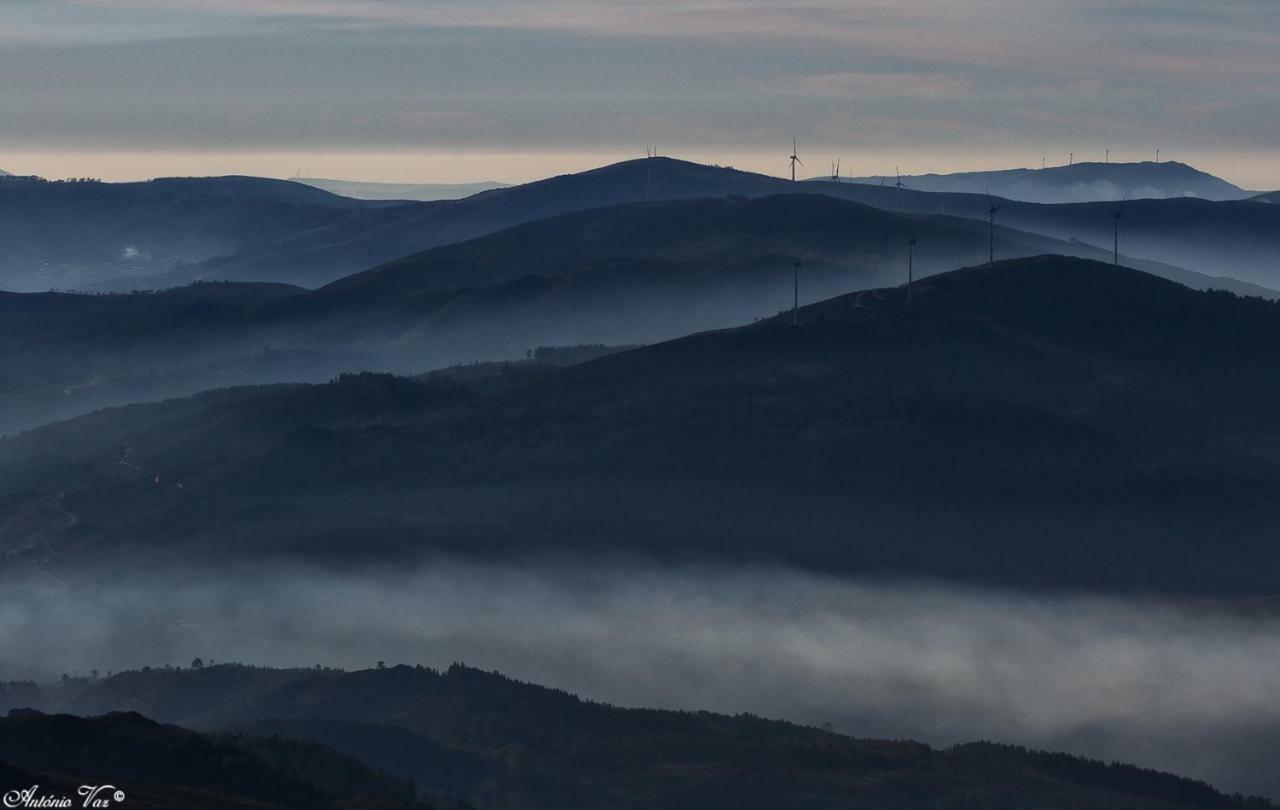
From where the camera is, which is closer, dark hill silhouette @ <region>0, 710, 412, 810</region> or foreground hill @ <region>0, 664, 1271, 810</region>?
dark hill silhouette @ <region>0, 710, 412, 810</region>


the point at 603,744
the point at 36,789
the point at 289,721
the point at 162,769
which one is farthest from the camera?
the point at 603,744

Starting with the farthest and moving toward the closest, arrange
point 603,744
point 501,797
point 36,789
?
point 603,744 < point 501,797 < point 36,789

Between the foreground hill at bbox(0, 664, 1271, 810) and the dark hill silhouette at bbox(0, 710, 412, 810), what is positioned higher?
the dark hill silhouette at bbox(0, 710, 412, 810)

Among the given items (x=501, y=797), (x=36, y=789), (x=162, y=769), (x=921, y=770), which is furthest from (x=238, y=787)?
(x=921, y=770)

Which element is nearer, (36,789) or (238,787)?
(36,789)

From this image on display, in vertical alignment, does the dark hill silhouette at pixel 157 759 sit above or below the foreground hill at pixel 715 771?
above

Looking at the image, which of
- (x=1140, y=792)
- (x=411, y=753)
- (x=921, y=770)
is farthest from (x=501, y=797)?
(x=1140, y=792)

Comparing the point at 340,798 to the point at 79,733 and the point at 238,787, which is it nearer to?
the point at 238,787

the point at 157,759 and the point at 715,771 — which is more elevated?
the point at 157,759

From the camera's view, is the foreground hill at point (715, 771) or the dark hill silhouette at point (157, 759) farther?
the foreground hill at point (715, 771)

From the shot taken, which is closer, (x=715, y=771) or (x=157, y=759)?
(x=157, y=759)
